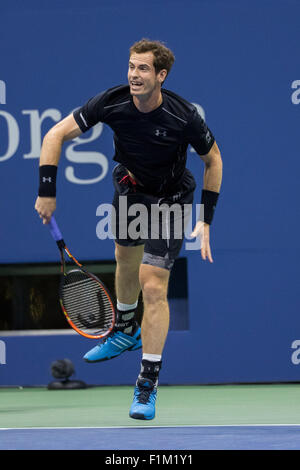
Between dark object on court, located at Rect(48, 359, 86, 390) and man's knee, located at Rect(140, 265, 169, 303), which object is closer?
man's knee, located at Rect(140, 265, 169, 303)

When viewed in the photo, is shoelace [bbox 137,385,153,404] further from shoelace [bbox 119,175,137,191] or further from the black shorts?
shoelace [bbox 119,175,137,191]

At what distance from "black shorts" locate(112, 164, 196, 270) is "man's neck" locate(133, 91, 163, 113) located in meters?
0.46

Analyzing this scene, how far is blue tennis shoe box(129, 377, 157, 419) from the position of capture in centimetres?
454

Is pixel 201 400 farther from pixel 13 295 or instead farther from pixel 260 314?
pixel 13 295

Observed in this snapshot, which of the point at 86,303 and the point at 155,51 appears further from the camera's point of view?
the point at 86,303

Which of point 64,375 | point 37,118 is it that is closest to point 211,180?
point 64,375

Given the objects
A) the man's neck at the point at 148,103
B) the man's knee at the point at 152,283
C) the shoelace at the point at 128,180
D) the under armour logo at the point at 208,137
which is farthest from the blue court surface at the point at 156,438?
the man's neck at the point at 148,103

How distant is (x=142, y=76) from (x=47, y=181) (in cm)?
71

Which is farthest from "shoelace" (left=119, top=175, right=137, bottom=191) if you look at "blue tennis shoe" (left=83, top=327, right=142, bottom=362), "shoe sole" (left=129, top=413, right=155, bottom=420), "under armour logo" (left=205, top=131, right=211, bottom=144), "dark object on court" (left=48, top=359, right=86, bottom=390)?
"dark object on court" (left=48, top=359, right=86, bottom=390)

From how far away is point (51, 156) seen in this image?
14.8 feet

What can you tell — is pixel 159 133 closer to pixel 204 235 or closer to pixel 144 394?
pixel 204 235

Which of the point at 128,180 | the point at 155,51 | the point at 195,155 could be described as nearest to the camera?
the point at 155,51

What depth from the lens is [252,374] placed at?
689 cm

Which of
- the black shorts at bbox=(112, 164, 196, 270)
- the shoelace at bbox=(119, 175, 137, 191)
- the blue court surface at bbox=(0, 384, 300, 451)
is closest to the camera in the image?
the blue court surface at bbox=(0, 384, 300, 451)
